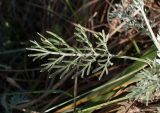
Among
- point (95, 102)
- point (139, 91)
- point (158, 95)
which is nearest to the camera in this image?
point (139, 91)

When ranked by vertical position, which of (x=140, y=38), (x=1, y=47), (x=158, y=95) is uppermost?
(x=1, y=47)

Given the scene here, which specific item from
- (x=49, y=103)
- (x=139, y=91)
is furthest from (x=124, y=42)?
(x=139, y=91)

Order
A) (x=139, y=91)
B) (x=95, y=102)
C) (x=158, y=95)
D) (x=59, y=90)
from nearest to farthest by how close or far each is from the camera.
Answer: (x=139, y=91) → (x=158, y=95) → (x=95, y=102) → (x=59, y=90)

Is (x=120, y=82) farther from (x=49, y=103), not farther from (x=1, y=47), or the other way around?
(x=1, y=47)

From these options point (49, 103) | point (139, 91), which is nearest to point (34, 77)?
point (49, 103)

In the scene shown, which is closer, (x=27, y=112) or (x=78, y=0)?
(x=27, y=112)

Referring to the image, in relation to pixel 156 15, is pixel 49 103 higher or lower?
lower
